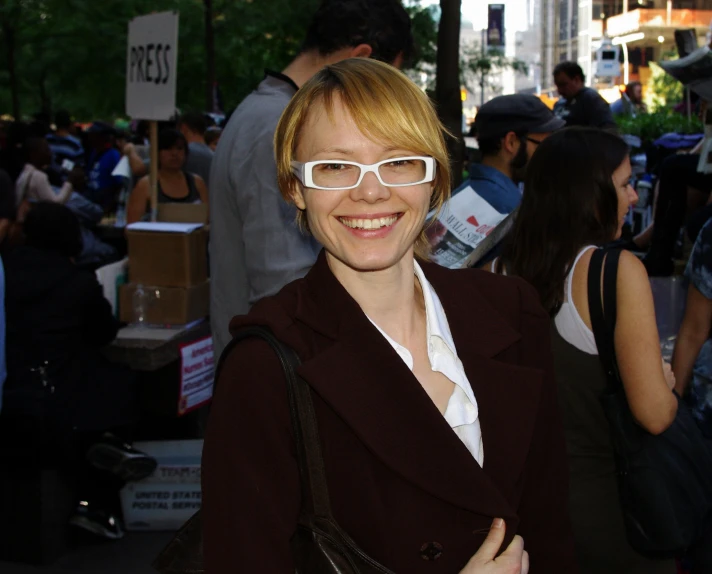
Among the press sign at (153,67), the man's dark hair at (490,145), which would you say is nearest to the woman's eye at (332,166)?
the man's dark hair at (490,145)

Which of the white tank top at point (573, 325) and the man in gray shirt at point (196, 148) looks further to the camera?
the man in gray shirt at point (196, 148)

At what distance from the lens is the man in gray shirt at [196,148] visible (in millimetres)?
8625

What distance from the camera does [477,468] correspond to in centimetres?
163

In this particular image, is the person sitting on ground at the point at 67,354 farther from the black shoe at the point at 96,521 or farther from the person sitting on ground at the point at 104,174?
the person sitting on ground at the point at 104,174

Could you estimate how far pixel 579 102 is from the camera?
8117 millimetres

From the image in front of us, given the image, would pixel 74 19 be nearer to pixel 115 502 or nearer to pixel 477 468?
pixel 115 502

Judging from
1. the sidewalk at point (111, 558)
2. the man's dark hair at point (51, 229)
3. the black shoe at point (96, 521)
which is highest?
the man's dark hair at point (51, 229)

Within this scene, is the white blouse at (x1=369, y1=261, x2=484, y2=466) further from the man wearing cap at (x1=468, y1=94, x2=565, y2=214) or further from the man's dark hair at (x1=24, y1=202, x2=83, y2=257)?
the man's dark hair at (x1=24, y1=202, x2=83, y2=257)

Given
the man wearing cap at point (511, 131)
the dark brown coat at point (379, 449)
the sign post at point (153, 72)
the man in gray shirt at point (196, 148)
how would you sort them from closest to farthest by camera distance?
the dark brown coat at point (379, 449) < the man wearing cap at point (511, 131) < the sign post at point (153, 72) < the man in gray shirt at point (196, 148)

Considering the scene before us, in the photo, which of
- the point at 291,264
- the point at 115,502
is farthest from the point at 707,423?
the point at 115,502

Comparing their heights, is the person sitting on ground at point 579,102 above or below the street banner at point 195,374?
above

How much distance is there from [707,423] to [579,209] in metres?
0.88

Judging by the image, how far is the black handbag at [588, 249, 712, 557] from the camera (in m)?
2.51

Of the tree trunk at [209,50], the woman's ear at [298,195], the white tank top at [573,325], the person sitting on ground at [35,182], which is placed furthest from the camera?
the tree trunk at [209,50]
